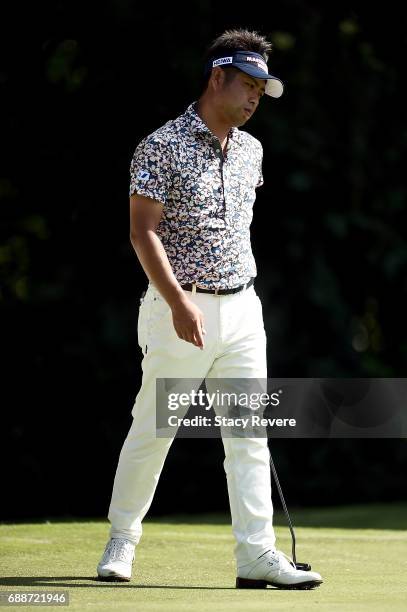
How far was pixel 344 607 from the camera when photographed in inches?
160

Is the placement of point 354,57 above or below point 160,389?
above

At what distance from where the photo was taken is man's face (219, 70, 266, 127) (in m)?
4.88

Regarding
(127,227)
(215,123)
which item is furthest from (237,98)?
(127,227)

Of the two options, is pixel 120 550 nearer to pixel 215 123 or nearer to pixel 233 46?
pixel 215 123

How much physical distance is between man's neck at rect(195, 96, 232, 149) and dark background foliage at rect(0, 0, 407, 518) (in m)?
4.88

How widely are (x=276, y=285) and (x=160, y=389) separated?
6.50 metres

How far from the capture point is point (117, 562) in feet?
15.6

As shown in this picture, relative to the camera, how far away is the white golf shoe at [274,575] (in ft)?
15.0

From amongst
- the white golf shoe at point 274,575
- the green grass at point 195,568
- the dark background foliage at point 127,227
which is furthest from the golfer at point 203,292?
the dark background foliage at point 127,227

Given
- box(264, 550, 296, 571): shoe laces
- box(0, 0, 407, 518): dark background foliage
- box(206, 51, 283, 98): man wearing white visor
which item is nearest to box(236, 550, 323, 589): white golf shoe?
box(264, 550, 296, 571): shoe laces

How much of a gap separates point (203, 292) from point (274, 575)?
0.96m

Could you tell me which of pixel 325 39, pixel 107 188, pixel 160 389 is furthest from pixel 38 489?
pixel 160 389

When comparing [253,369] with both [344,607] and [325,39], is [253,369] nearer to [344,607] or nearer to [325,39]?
[344,607]

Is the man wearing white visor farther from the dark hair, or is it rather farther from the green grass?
the green grass
